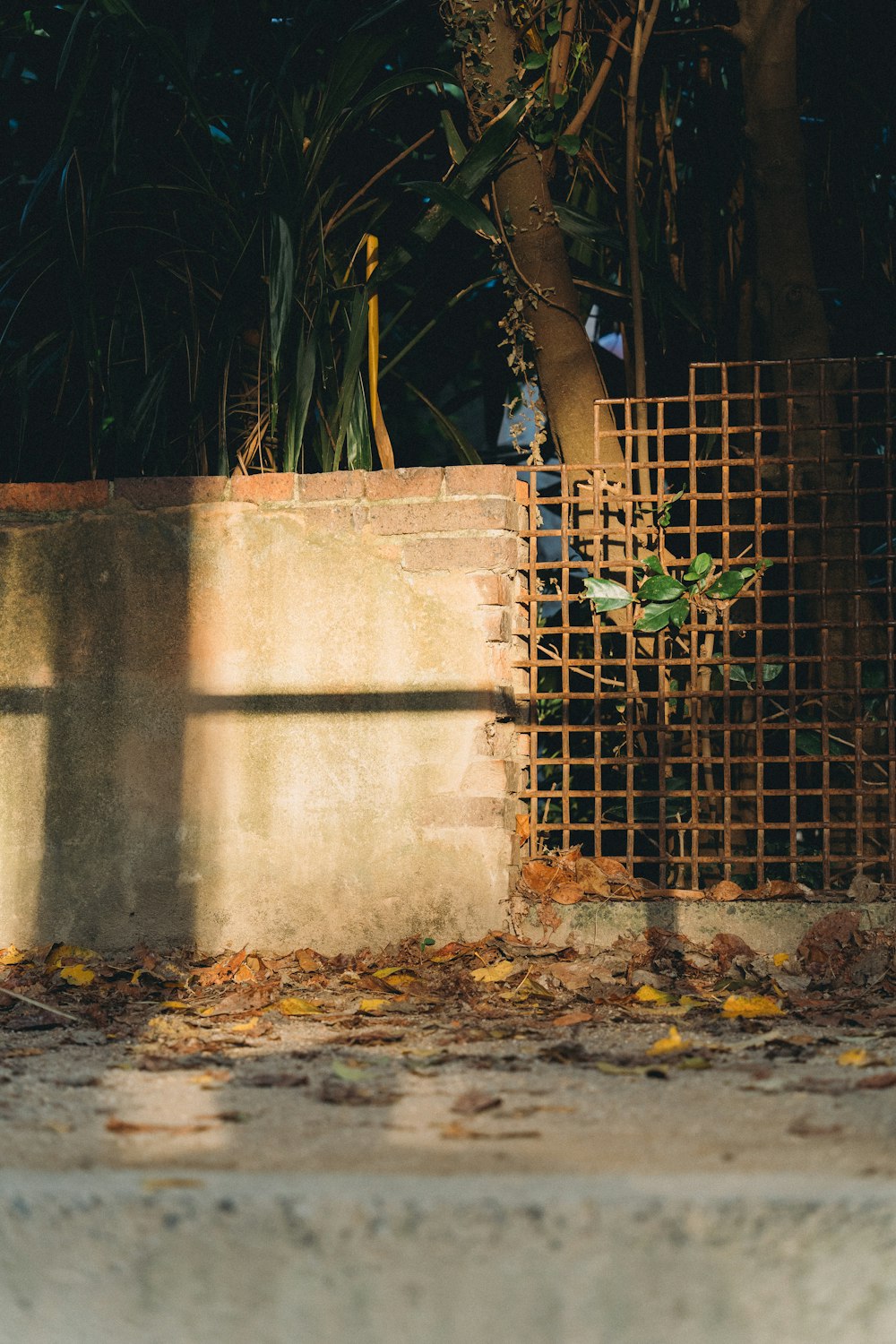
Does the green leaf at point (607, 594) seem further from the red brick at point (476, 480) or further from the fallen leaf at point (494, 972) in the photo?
the fallen leaf at point (494, 972)

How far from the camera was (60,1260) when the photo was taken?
5.64ft

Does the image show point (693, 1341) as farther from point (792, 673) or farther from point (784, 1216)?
point (792, 673)

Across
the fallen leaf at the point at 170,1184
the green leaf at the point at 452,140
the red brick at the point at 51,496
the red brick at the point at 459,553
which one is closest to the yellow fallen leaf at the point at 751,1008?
the red brick at the point at 459,553

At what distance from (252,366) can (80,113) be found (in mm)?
1000

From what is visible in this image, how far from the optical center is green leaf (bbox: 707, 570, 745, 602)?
147 inches

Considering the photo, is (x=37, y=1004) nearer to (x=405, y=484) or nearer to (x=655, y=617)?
(x=405, y=484)

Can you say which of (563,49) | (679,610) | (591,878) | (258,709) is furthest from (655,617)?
(563,49)

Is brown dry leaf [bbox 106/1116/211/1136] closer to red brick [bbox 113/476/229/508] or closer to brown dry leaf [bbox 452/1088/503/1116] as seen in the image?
brown dry leaf [bbox 452/1088/503/1116]

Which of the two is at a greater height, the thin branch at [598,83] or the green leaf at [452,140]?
the thin branch at [598,83]

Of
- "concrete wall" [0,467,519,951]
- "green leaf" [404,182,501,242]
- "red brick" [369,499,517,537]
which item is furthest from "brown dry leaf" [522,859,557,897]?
"green leaf" [404,182,501,242]

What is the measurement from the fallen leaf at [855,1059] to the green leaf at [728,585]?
60.0 inches

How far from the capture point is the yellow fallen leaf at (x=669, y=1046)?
2.70 meters

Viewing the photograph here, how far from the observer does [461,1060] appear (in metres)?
2.67

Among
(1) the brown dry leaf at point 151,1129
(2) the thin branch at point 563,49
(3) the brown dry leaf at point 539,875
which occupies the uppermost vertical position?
(2) the thin branch at point 563,49
